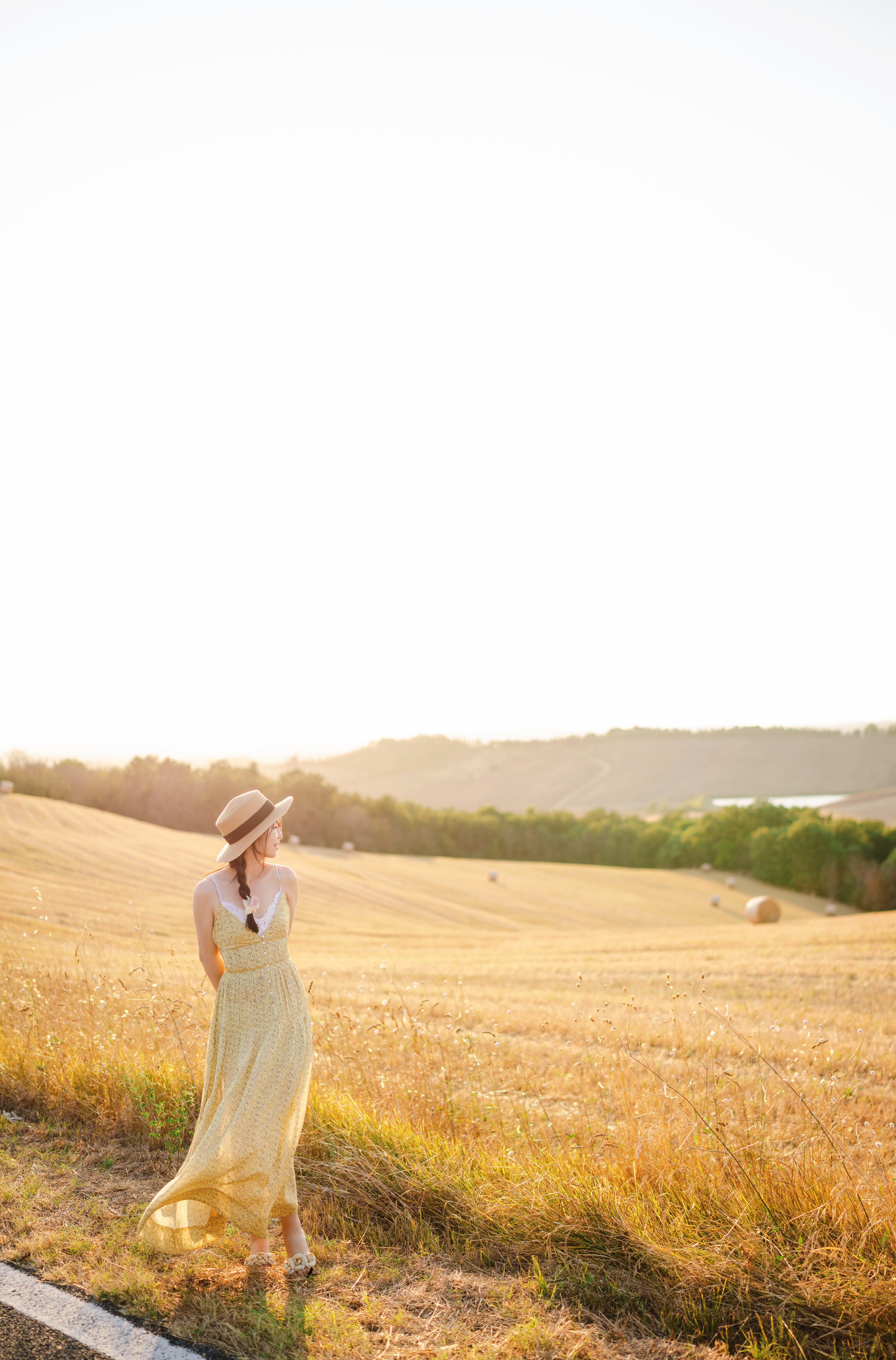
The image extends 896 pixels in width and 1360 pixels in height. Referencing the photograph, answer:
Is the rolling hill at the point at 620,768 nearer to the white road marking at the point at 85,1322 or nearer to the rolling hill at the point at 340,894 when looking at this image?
the rolling hill at the point at 340,894

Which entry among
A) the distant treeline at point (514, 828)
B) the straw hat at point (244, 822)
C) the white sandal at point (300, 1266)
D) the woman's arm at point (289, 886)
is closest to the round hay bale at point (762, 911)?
the distant treeline at point (514, 828)

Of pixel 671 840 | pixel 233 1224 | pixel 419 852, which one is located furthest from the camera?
pixel 671 840

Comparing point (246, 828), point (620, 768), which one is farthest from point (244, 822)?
point (620, 768)

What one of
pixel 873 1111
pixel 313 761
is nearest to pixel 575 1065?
pixel 873 1111

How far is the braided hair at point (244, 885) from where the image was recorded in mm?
3840

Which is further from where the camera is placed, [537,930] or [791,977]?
[537,930]

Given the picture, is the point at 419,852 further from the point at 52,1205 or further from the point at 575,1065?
the point at 52,1205

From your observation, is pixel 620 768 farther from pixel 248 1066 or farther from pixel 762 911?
pixel 248 1066

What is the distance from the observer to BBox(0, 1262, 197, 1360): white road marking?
296cm

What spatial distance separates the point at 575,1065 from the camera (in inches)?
340

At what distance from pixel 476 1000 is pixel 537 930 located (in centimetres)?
2329

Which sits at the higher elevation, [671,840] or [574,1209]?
[574,1209]

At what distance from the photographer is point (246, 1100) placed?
3.62 metres

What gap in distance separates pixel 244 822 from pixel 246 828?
27 mm
